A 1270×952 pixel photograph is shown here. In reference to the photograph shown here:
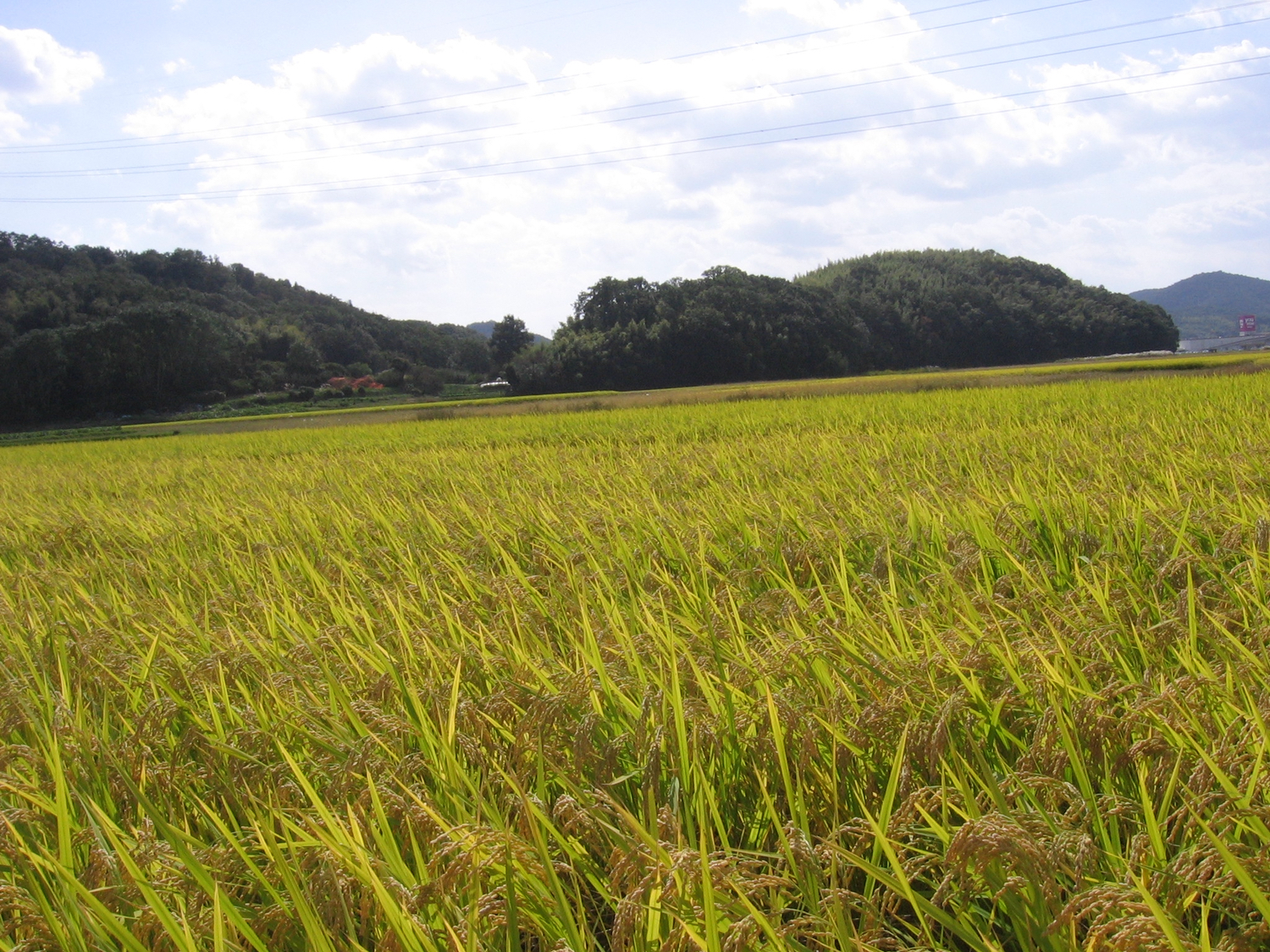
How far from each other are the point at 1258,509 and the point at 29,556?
675 centimetres

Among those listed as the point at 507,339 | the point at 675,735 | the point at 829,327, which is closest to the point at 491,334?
the point at 507,339

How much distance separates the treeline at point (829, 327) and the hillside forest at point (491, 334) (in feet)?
0.41

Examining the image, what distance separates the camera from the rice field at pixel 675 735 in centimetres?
125

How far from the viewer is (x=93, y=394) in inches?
1841

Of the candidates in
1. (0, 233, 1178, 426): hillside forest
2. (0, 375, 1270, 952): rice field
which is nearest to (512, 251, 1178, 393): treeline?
(0, 233, 1178, 426): hillside forest

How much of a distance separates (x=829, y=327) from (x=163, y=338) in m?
40.9

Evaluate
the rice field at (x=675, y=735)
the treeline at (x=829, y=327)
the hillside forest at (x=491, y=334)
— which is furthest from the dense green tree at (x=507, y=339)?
the rice field at (x=675, y=735)

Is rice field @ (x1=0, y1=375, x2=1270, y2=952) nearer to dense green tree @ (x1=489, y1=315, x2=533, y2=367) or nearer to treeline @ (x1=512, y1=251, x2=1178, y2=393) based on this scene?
treeline @ (x1=512, y1=251, x2=1178, y2=393)

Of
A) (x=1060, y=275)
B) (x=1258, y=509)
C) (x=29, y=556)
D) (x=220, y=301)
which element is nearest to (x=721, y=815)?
(x=1258, y=509)

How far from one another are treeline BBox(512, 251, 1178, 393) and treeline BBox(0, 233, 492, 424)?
11.9 metres

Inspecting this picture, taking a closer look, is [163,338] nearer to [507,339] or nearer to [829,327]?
[507,339]

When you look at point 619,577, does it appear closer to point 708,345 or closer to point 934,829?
point 934,829

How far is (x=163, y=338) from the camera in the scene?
49.0 metres

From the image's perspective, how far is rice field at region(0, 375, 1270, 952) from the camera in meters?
1.25
